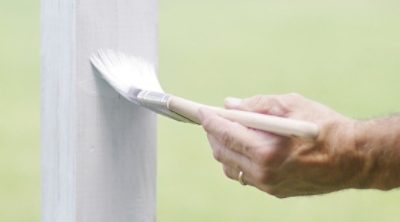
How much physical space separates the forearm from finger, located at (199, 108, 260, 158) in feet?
0.39

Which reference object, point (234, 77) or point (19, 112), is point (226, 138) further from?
point (234, 77)

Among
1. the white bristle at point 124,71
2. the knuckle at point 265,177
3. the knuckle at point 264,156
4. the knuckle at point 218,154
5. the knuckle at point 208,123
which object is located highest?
the white bristle at point 124,71

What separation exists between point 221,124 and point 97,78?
0.69 ft

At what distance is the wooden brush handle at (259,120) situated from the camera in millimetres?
1235

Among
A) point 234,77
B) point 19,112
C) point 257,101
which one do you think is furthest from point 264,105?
point 234,77

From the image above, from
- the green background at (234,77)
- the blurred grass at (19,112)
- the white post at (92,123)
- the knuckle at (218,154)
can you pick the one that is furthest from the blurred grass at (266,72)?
the knuckle at (218,154)

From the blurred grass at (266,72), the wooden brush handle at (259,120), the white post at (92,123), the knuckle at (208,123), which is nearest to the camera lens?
the wooden brush handle at (259,120)

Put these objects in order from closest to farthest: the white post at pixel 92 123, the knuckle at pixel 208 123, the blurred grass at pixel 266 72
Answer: the knuckle at pixel 208 123 < the white post at pixel 92 123 < the blurred grass at pixel 266 72

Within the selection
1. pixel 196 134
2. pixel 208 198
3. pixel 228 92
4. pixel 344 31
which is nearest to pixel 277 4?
pixel 344 31

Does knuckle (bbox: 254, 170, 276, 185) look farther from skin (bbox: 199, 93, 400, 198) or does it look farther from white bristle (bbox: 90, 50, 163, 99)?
white bristle (bbox: 90, 50, 163, 99)

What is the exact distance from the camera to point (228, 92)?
6.54 m

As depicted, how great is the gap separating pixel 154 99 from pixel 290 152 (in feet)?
0.63

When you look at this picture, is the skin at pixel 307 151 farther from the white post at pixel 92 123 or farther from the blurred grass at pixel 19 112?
the blurred grass at pixel 19 112

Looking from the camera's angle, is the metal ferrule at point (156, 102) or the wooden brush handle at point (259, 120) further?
the metal ferrule at point (156, 102)
